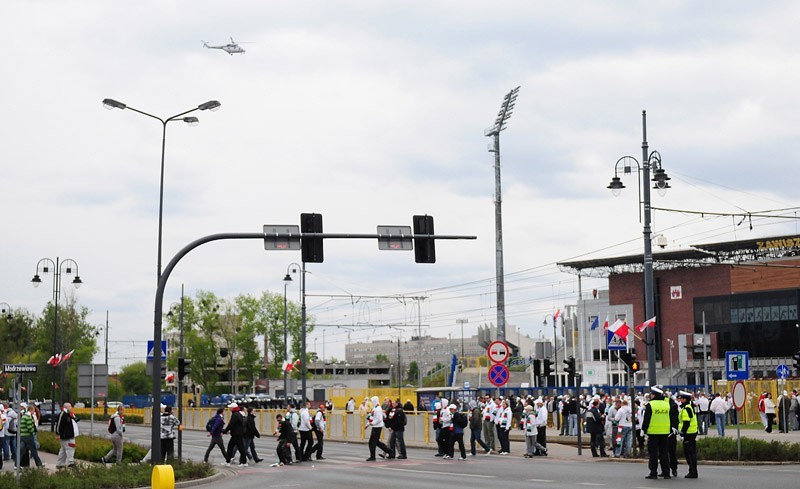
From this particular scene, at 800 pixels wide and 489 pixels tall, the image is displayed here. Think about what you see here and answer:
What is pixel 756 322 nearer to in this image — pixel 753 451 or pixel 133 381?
pixel 753 451

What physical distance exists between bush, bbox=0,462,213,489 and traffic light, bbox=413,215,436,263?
7.54 meters

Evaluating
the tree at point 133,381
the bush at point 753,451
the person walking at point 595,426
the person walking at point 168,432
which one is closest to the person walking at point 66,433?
the person walking at point 168,432

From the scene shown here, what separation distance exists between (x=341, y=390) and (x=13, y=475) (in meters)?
58.4

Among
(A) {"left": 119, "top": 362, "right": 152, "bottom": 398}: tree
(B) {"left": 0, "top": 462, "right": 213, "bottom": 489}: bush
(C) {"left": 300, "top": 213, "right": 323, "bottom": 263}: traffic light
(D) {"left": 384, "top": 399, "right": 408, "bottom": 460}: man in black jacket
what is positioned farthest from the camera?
(A) {"left": 119, "top": 362, "right": 152, "bottom": 398}: tree

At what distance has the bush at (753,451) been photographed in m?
25.7

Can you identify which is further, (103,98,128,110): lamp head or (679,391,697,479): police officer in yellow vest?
(103,98,128,110): lamp head

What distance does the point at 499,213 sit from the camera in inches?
1486

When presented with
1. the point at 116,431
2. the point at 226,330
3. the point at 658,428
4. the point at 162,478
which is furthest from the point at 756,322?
the point at 162,478

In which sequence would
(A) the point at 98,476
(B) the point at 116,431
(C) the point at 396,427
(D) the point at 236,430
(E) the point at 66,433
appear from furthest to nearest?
(C) the point at 396,427, (D) the point at 236,430, (B) the point at 116,431, (E) the point at 66,433, (A) the point at 98,476

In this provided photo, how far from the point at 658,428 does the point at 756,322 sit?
244 ft

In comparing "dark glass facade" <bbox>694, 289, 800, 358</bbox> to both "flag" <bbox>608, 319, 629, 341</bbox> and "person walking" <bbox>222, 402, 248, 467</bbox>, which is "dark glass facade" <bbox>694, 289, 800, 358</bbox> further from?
"person walking" <bbox>222, 402, 248, 467</bbox>

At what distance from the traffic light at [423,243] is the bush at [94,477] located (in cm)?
754

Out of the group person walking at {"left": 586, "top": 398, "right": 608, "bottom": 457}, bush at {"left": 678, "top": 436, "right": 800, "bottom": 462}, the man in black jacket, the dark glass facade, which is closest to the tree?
the dark glass facade

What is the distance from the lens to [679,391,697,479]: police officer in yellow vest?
2148 centimetres
